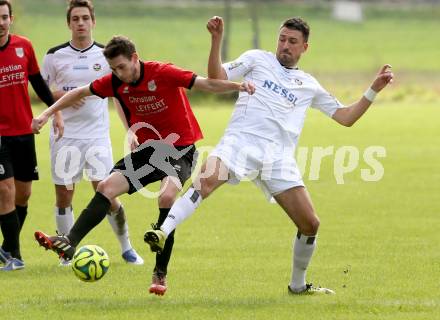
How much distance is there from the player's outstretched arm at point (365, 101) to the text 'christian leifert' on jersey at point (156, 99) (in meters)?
1.32

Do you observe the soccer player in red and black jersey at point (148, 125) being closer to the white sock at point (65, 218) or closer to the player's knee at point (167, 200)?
the player's knee at point (167, 200)

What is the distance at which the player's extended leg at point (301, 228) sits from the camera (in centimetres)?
909

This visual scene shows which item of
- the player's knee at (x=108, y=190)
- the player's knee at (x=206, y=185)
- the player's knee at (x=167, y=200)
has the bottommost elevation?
the player's knee at (x=167, y=200)

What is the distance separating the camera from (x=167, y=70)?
9.20 metres

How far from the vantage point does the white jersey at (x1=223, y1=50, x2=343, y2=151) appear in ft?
30.3

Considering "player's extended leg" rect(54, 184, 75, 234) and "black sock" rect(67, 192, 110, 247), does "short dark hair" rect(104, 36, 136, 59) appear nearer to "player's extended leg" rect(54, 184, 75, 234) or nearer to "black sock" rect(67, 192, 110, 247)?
"black sock" rect(67, 192, 110, 247)

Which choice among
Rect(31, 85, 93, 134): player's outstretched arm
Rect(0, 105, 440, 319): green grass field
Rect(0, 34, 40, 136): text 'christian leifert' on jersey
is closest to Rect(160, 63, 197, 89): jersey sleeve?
Rect(31, 85, 93, 134): player's outstretched arm

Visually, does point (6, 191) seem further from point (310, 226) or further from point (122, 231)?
point (310, 226)

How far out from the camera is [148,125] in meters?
9.51

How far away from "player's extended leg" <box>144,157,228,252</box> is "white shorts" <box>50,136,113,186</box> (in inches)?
102

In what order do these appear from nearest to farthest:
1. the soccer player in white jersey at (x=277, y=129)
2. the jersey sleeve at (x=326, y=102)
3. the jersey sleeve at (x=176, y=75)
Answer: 1. the soccer player in white jersey at (x=277, y=129)
2. the jersey sleeve at (x=176, y=75)
3. the jersey sleeve at (x=326, y=102)

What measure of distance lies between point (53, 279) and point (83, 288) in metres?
0.61

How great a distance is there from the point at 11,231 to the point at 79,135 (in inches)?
49.8

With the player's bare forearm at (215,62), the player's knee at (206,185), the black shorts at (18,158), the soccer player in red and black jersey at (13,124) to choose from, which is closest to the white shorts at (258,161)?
the player's knee at (206,185)
